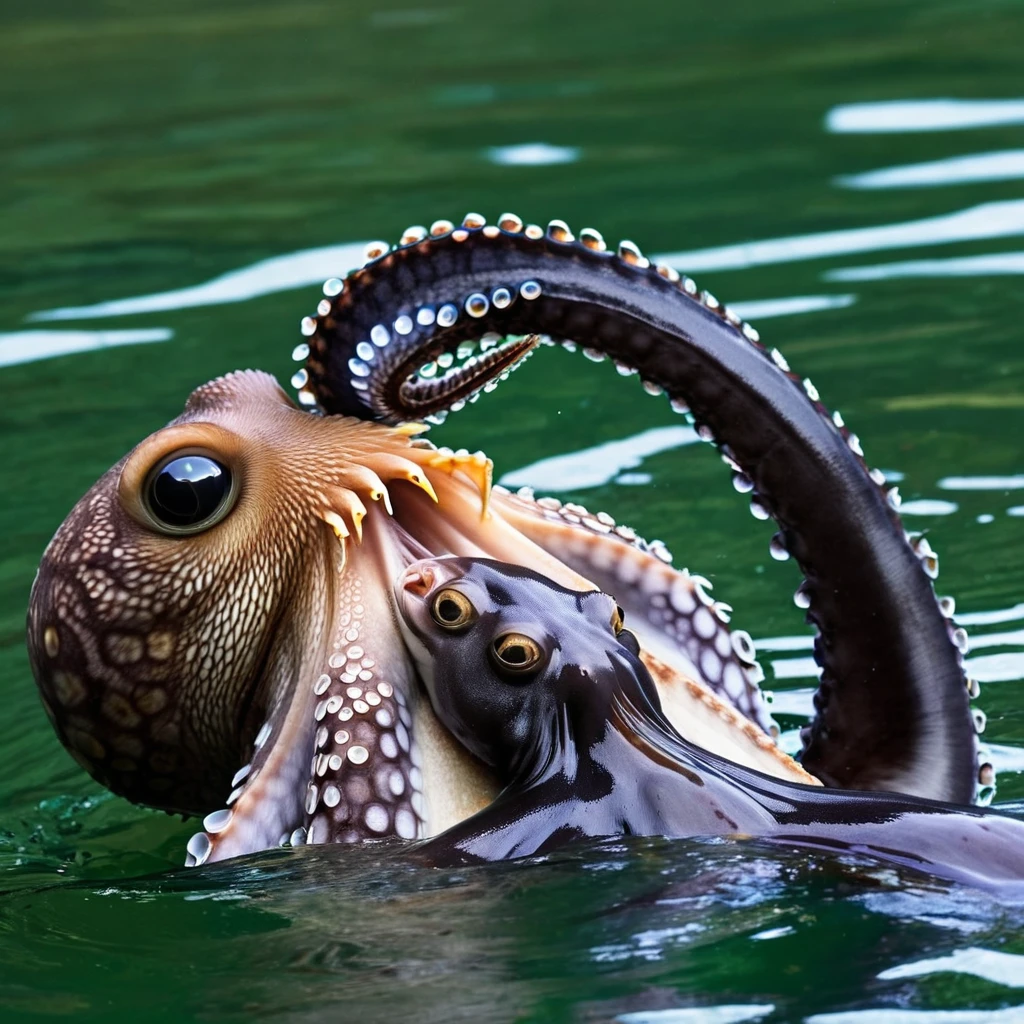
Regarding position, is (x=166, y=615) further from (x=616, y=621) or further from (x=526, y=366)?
(x=526, y=366)

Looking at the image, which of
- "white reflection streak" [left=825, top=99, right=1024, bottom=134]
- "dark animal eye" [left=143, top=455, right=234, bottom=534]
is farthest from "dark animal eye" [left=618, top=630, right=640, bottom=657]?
"white reflection streak" [left=825, top=99, right=1024, bottom=134]

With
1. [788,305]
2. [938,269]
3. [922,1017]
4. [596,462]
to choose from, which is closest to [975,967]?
[922,1017]

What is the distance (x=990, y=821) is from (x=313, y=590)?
1218 mm

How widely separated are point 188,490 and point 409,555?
0.40 meters

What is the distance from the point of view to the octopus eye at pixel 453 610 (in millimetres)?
3283

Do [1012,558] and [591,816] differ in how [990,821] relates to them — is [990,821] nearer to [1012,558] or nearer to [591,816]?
[591,816]

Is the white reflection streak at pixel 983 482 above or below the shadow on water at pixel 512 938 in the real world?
above

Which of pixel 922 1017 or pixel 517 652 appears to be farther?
pixel 517 652

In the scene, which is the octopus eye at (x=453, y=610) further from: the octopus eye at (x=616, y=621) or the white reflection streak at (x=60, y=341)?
the white reflection streak at (x=60, y=341)

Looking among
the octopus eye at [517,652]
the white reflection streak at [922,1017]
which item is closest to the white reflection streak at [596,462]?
the octopus eye at [517,652]

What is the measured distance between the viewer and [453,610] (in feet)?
10.8

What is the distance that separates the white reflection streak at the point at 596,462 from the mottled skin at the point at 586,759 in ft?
7.94

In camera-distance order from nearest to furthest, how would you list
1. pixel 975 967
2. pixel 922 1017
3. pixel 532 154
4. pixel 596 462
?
pixel 922 1017 → pixel 975 967 → pixel 596 462 → pixel 532 154

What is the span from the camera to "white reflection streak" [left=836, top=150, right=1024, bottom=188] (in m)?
8.24
